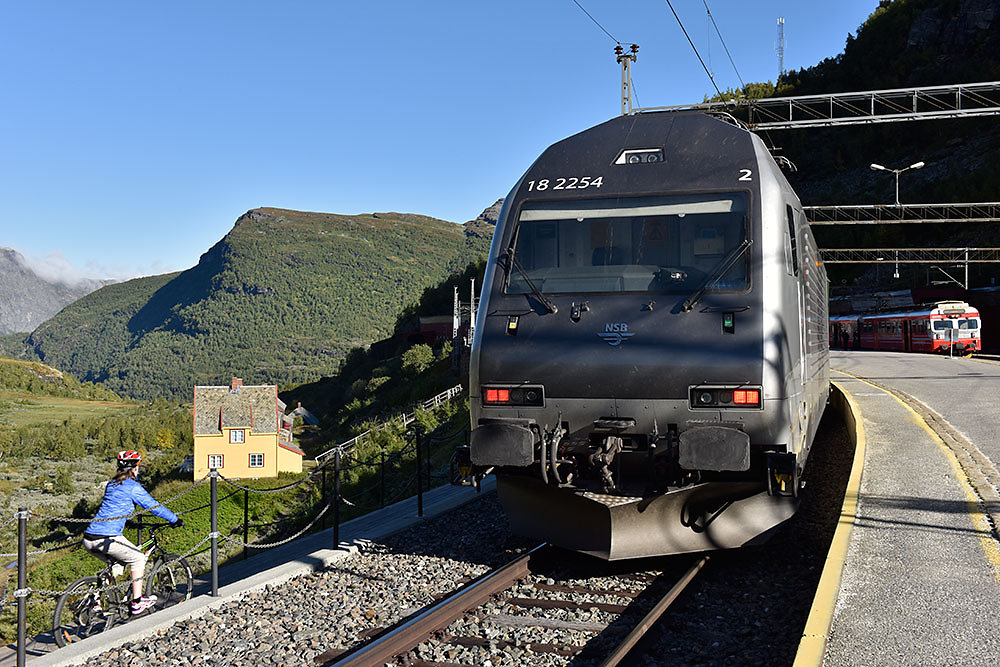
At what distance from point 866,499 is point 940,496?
0.71m

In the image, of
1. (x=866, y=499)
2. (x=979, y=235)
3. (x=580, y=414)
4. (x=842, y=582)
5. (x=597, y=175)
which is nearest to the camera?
(x=842, y=582)

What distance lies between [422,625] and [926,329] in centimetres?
3756

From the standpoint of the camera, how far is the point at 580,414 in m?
7.07

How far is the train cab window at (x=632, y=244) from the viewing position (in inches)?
284

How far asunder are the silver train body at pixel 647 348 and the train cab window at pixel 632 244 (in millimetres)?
13

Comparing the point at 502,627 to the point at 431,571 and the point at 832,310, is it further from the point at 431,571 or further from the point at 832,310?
the point at 832,310

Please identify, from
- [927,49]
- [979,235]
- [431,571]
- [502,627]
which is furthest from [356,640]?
[927,49]

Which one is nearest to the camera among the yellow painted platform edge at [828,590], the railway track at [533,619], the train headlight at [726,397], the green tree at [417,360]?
the yellow painted platform edge at [828,590]

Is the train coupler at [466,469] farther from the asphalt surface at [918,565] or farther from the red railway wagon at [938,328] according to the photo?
the red railway wagon at [938,328]

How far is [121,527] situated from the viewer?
26.2 feet

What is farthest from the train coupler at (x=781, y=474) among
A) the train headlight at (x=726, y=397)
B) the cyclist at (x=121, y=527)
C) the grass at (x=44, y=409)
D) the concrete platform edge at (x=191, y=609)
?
the grass at (x=44, y=409)

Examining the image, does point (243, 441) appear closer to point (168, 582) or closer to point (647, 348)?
point (168, 582)

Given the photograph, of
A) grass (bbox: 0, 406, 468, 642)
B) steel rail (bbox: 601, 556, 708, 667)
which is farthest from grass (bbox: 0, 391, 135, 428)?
steel rail (bbox: 601, 556, 708, 667)

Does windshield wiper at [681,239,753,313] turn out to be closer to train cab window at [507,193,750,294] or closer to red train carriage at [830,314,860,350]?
train cab window at [507,193,750,294]
